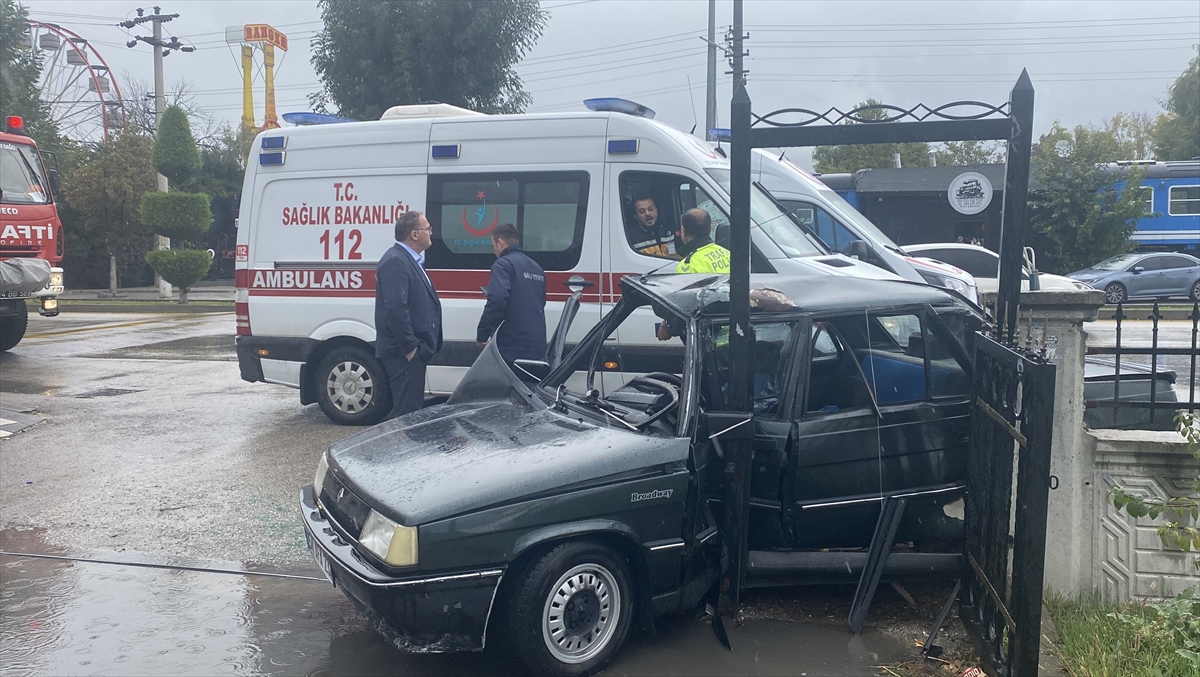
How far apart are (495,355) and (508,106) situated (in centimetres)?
2101

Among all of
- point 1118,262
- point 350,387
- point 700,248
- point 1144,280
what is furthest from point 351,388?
point 1118,262

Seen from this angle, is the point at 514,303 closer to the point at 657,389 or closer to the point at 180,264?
the point at 657,389

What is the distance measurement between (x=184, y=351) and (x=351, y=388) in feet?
22.6

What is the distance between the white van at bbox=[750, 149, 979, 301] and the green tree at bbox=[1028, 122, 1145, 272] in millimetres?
19126

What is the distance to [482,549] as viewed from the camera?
3570 millimetres

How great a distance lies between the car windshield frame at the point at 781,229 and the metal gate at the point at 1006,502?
8.93 feet

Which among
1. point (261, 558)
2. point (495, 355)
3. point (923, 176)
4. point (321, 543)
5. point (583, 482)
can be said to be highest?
point (923, 176)

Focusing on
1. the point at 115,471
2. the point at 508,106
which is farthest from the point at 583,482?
the point at 508,106

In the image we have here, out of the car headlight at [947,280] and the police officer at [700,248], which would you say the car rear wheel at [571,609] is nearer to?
the police officer at [700,248]

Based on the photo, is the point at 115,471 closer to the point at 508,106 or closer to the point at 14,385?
the point at 14,385

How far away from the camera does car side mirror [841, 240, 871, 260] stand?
302 inches

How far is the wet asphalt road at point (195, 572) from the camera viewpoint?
4.04 meters

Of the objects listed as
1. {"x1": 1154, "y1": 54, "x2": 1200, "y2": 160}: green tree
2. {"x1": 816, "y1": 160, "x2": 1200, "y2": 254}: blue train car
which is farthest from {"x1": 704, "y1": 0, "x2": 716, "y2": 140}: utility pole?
{"x1": 1154, "y1": 54, "x2": 1200, "y2": 160}: green tree

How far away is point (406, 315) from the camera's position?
6.66m
